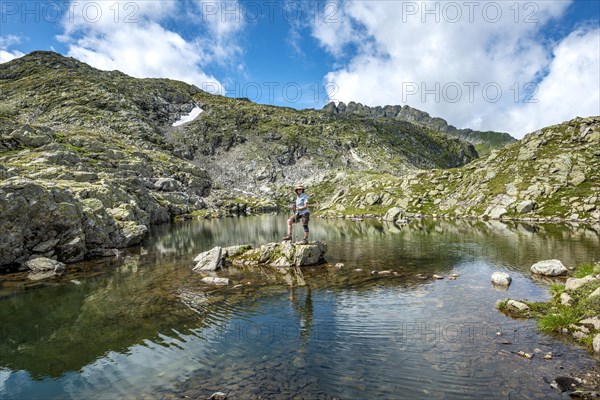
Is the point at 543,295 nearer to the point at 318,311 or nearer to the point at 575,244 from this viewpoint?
the point at 318,311

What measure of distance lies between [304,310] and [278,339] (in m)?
4.78

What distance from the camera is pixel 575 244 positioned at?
44.7 metres

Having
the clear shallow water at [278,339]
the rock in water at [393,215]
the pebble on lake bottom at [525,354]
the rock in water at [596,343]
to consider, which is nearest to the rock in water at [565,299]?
the clear shallow water at [278,339]

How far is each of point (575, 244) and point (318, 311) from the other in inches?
1656

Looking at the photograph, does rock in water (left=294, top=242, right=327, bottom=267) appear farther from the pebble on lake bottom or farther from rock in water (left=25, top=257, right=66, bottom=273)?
rock in water (left=25, top=257, right=66, bottom=273)

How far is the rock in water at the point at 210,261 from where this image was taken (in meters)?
35.6

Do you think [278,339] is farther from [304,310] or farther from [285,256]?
[285,256]

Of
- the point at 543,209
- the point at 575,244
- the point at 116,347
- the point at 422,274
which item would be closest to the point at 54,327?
the point at 116,347

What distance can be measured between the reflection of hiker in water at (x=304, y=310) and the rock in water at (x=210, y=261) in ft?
39.9

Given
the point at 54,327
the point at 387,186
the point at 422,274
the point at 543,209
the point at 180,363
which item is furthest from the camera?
the point at 387,186

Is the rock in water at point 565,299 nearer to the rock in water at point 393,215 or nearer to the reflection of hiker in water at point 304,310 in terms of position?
the reflection of hiker in water at point 304,310

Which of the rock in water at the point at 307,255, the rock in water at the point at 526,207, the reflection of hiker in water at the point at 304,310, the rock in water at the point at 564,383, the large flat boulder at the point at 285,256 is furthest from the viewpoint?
the rock in water at the point at 526,207

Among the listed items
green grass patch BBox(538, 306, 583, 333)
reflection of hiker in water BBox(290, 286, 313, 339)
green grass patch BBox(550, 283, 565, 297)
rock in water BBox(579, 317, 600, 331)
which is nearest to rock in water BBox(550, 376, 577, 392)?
rock in water BBox(579, 317, 600, 331)

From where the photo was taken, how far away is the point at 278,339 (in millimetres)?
16734
